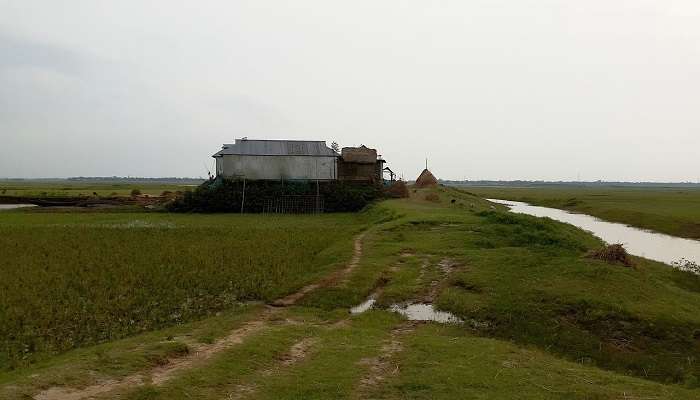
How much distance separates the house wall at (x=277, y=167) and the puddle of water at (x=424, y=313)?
3271cm

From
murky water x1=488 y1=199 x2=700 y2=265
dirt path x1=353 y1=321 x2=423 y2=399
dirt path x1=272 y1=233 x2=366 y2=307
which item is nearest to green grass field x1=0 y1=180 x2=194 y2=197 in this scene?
dirt path x1=272 y1=233 x2=366 y2=307

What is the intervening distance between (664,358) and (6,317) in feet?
46.5

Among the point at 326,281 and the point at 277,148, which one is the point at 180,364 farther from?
the point at 277,148

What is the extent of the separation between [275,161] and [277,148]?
1546mm

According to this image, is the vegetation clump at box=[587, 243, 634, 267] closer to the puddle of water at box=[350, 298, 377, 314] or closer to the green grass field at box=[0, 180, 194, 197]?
the puddle of water at box=[350, 298, 377, 314]

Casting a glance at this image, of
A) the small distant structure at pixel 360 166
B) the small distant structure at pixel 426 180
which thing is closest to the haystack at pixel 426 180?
the small distant structure at pixel 426 180

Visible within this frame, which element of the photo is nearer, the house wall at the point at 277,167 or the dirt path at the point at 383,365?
the dirt path at the point at 383,365

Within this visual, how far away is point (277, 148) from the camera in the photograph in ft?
149

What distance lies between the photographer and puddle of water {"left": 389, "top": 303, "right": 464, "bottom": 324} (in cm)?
1172

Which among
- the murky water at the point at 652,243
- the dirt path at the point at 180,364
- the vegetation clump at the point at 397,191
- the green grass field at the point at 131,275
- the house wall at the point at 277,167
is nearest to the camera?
the dirt path at the point at 180,364

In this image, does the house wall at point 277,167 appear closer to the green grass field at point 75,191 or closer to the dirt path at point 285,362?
the green grass field at point 75,191

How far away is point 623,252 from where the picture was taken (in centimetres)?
1609

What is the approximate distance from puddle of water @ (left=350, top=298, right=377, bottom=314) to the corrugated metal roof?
3262cm

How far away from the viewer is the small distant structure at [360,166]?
46750mm
